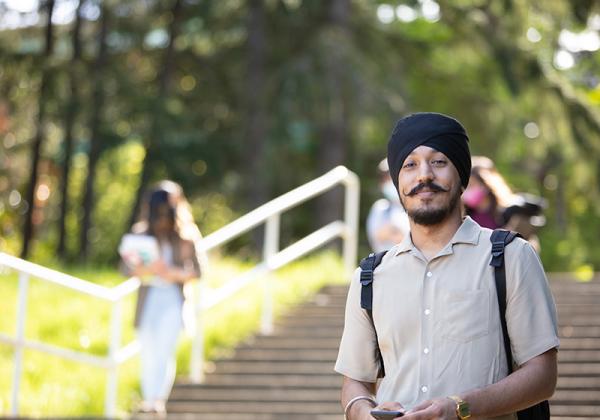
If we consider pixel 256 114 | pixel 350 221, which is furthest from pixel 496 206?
pixel 256 114

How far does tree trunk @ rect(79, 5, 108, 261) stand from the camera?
2246cm

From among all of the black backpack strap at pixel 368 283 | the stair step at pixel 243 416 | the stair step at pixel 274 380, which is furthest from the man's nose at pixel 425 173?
the stair step at pixel 274 380

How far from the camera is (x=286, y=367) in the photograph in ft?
33.4

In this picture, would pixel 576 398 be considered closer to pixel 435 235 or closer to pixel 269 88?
pixel 435 235

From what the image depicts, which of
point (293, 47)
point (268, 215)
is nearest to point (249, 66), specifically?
point (293, 47)

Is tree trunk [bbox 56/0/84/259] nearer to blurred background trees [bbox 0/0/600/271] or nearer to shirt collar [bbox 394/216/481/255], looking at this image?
blurred background trees [bbox 0/0/600/271]

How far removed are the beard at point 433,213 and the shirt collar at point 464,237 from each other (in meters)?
0.05

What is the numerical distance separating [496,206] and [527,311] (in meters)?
4.24

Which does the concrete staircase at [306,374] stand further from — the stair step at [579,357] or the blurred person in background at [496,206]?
the blurred person in background at [496,206]

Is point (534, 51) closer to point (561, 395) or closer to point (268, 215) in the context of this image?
point (268, 215)

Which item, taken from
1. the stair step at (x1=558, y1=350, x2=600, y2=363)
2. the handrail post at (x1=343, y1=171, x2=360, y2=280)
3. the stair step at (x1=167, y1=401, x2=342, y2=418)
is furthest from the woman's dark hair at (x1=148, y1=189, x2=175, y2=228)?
the handrail post at (x1=343, y1=171, x2=360, y2=280)

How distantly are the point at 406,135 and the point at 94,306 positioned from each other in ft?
36.4

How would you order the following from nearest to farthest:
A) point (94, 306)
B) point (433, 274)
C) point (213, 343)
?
1. point (433, 274)
2. point (213, 343)
3. point (94, 306)

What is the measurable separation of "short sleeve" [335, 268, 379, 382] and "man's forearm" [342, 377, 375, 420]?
0.7 inches
